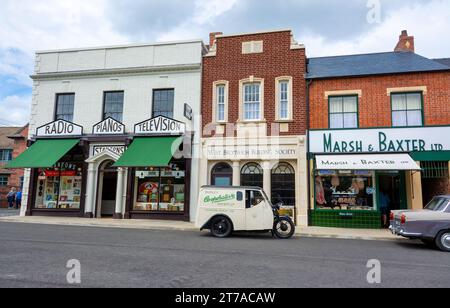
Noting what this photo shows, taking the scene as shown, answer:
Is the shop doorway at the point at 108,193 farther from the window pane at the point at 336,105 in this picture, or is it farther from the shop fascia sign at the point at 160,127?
the window pane at the point at 336,105

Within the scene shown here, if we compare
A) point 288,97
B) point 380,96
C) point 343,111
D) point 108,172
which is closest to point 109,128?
point 108,172

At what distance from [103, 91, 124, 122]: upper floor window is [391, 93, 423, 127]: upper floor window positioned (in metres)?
13.8

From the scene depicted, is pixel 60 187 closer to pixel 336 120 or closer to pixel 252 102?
pixel 252 102

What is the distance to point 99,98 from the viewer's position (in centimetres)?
1797

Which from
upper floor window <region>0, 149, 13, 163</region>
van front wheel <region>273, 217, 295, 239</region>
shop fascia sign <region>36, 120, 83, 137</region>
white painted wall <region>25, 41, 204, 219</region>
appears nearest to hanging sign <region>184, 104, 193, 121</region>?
white painted wall <region>25, 41, 204, 219</region>

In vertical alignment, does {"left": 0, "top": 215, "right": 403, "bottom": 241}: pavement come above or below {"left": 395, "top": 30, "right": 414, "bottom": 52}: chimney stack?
below

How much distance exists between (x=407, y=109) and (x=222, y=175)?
9.15 metres

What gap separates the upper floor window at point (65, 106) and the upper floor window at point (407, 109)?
55.2ft

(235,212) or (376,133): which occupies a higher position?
(376,133)

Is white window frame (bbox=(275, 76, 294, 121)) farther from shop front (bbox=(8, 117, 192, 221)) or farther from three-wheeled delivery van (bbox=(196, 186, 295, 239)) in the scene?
three-wheeled delivery van (bbox=(196, 186, 295, 239))

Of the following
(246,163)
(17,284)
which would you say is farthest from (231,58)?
(17,284)

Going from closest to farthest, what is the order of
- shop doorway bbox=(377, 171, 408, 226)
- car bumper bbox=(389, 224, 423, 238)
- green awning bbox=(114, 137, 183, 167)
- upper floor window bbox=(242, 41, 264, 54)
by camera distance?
car bumper bbox=(389, 224, 423, 238), shop doorway bbox=(377, 171, 408, 226), green awning bbox=(114, 137, 183, 167), upper floor window bbox=(242, 41, 264, 54)

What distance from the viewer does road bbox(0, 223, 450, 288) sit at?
5.45 meters

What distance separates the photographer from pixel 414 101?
14852 millimetres
